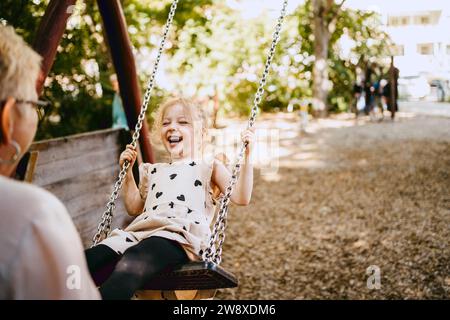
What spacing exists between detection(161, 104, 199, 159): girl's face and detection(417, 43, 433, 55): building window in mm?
20495

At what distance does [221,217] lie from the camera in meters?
1.93

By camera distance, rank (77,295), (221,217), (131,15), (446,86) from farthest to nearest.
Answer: (446,86) → (131,15) → (221,217) → (77,295)

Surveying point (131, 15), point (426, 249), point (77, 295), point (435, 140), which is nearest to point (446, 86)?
A: point (435, 140)

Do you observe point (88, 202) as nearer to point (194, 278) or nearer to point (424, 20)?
point (194, 278)

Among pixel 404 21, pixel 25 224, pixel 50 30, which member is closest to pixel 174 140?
pixel 50 30

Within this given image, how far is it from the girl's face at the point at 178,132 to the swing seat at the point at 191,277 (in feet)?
2.22

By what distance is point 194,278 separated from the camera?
1.79 metres

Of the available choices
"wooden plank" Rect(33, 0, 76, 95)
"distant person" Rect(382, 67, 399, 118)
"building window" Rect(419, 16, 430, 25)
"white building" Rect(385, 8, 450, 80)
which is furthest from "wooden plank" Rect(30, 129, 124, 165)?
"building window" Rect(419, 16, 430, 25)

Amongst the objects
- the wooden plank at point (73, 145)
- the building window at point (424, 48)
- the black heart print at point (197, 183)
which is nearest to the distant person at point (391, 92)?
the building window at point (424, 48)

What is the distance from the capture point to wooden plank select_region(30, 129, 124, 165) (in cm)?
378

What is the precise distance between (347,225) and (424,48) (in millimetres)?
18085
